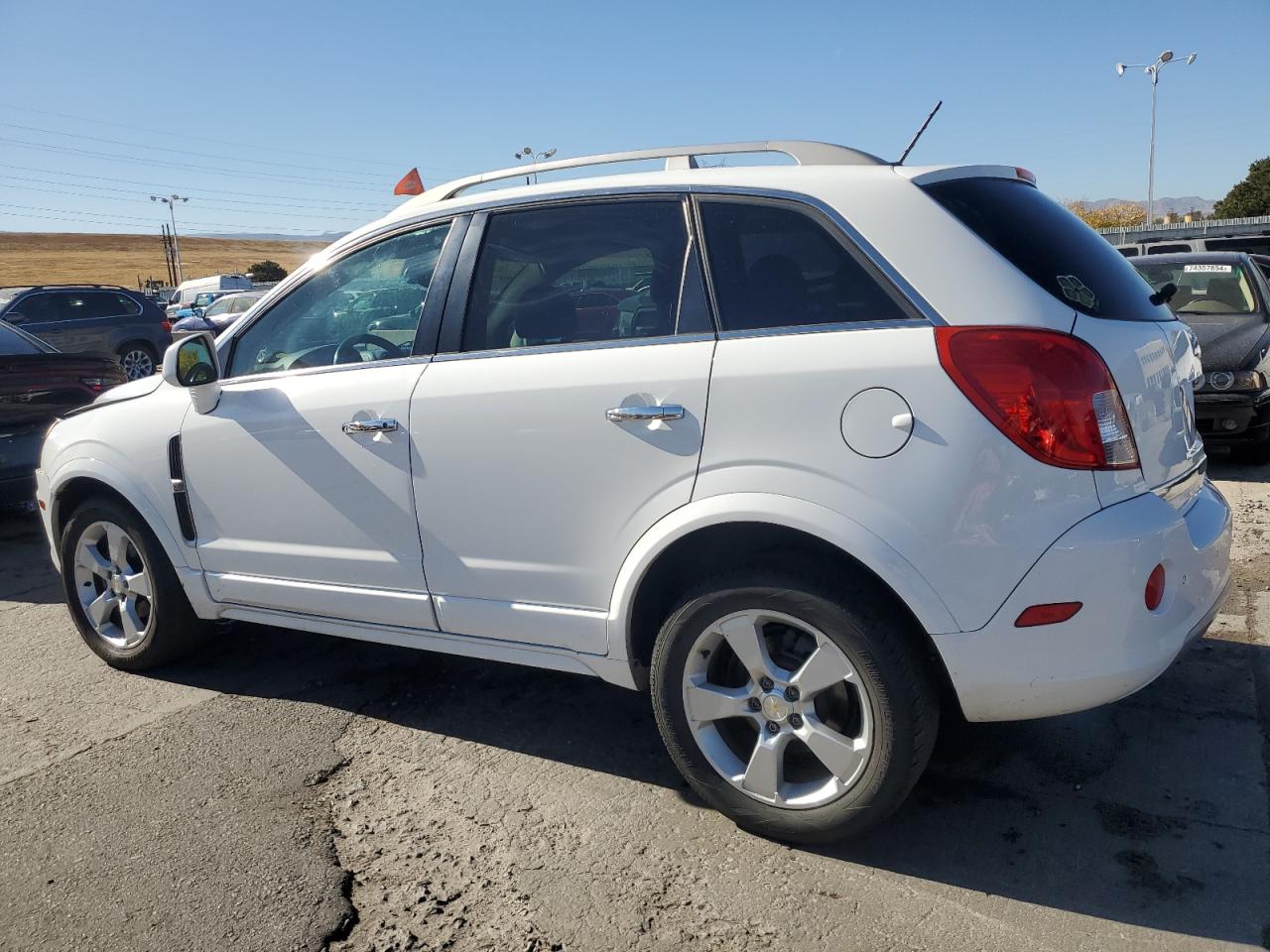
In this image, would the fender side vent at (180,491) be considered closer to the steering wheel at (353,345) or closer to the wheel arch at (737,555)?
the steering wheel at (353,345)

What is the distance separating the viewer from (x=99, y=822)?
3094 millimetres

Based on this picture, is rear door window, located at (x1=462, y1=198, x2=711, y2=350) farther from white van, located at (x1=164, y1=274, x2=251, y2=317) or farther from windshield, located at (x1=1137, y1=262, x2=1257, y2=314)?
white van, located at (x1=164, y1=274, x2=251, y2=317)

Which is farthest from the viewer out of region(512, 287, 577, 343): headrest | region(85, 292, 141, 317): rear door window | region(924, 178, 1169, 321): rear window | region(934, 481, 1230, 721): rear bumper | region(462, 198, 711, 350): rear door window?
region(85, 292, 141, 317): rear door window

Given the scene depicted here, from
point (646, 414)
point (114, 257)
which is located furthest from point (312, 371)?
point (114, 257)

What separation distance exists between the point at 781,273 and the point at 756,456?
53cm

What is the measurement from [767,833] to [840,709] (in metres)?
0.40

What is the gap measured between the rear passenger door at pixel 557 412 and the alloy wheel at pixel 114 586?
1.68 metres

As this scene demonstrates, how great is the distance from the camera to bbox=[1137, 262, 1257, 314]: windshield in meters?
8.38

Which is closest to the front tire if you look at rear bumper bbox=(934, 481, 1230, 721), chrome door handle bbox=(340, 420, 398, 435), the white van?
rear bumper bbox=(934, 481, 1230, 721)

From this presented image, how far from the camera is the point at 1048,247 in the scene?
2.66 m

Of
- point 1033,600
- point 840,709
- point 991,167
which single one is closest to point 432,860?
point 840,709

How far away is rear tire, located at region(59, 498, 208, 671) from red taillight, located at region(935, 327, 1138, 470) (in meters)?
3.26

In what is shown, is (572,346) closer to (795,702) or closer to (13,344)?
(795,702)

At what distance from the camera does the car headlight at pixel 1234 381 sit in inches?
280
